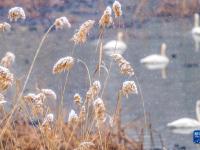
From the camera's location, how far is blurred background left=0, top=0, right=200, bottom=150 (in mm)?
3033

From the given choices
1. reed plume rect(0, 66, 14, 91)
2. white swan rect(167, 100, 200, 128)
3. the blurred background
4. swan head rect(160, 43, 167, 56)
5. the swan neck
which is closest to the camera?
reed plume rect(0, 66, 14, 91)

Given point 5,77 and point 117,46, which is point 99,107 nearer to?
point 5,77

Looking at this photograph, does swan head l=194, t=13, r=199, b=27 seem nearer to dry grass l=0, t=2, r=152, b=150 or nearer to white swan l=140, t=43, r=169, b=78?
white swan l=140, t=43, r=169, b=78

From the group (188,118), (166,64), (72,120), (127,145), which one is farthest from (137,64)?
(72,120)

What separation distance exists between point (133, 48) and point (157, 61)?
0.18 meters

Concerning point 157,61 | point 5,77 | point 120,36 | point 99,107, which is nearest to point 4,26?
point 5,77

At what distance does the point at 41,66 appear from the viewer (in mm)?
3301

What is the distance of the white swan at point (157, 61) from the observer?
3.64 meters

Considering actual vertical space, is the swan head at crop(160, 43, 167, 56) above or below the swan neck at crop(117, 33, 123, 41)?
below

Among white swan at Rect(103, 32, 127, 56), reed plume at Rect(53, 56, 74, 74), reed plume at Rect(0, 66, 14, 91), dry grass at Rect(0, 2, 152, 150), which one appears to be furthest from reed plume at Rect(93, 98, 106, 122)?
white swan at Rect(103, 32, 127, 56)

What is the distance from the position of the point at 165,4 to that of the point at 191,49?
1.35 ft

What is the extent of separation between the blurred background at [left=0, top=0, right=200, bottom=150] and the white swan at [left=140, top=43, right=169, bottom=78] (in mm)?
29

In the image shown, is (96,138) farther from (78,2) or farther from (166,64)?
(166,64)

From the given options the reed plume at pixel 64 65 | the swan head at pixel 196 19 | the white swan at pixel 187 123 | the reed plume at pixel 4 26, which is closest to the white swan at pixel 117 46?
the swan head at pixel 196 19
